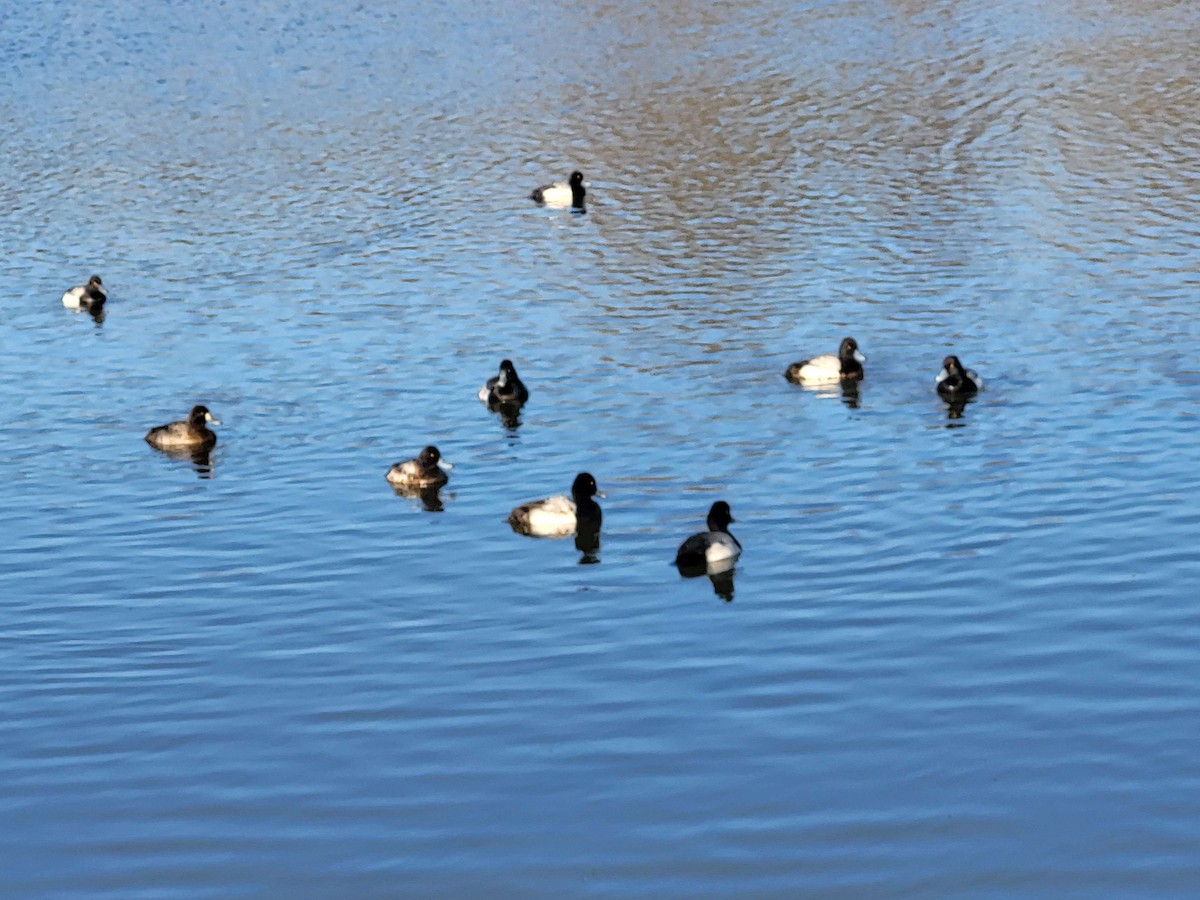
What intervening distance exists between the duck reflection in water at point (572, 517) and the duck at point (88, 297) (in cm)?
1515

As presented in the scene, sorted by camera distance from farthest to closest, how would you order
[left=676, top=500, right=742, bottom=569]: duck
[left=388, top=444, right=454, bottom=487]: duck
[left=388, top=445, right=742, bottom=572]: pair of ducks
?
[left=388, top=444, right=454, bottom=487]: duck, [left=388, top=445, right=742, bottom=572]: pair of ducks, [left=676, top=500, right=742, bottom=569]: duck

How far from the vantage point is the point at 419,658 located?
1666 centimetres

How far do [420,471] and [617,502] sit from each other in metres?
2.46

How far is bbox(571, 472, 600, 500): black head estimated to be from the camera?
66.9 ft

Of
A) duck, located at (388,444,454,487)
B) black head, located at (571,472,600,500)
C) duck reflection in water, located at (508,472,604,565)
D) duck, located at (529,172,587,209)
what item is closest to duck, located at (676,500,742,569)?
duck reflection in water, located at (508,472,604,565)

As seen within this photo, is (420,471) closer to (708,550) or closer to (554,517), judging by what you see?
(554,517)

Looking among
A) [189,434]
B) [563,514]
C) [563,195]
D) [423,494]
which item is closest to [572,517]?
[563,514]

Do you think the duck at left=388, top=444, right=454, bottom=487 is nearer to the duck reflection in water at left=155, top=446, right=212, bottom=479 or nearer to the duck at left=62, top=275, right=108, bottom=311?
the duck reflection in water at left=155, top=446, right=212, bottom=479

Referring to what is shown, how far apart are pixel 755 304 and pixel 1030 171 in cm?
1198

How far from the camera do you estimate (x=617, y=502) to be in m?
21.5

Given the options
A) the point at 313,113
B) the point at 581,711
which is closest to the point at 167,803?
the point at 581,711

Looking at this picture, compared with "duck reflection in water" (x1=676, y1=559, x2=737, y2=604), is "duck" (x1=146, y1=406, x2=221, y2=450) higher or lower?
higher

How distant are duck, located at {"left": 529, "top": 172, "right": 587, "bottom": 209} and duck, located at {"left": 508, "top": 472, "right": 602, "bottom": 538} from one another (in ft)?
69.4

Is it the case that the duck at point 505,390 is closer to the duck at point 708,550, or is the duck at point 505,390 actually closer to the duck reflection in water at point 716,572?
the duck at point 708,550
